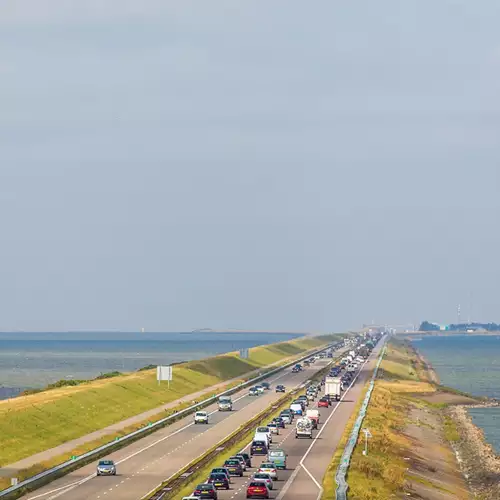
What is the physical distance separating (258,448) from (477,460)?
27.3m

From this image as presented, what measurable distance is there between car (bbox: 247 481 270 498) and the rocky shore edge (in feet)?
81.1

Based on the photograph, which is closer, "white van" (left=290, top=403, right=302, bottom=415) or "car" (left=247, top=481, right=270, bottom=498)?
"car" (left=247, top=481, right=270, bottom=498)

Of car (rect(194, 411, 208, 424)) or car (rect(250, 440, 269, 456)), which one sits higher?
car (rect(194, 411, 208, 424))

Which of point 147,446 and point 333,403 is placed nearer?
point 147,446

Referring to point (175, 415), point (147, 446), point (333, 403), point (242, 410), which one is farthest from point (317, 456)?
point (333, 403)

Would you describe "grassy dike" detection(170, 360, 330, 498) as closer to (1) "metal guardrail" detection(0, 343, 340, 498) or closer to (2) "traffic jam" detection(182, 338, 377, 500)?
(2) "traffic jam" detection(182, 338, 377, 500)

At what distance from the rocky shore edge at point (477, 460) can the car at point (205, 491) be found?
27492 mm

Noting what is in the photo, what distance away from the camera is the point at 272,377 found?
19950 centimetres

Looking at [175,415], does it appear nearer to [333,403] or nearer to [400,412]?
[333,403]

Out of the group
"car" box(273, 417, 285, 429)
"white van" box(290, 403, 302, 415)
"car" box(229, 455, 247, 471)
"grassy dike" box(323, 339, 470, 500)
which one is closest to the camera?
"grassy dike" box(323, 339, 470, 500)

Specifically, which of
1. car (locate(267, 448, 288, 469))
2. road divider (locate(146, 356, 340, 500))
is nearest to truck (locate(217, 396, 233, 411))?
road divider (locate(146, 356, 340, 500))

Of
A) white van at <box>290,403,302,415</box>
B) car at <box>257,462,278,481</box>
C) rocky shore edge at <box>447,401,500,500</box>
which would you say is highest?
white van at <box>290,403,302,415</box>

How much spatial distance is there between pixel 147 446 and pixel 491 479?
27.2m

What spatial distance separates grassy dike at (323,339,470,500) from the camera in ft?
243
